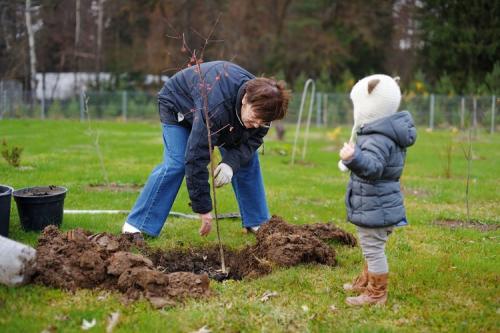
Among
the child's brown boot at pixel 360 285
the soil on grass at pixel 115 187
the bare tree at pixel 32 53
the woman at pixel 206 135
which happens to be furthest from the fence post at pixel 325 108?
the child's brown boot at pixel 360 285

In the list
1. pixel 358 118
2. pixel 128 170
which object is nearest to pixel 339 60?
pixel 128 170

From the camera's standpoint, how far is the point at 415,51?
1208 inches

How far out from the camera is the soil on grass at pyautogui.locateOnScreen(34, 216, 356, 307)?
11.5 ft

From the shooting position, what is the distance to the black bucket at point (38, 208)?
472cm

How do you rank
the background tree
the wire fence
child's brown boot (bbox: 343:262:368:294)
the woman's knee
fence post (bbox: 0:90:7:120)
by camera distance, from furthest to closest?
1. the background tree
2. fence post (bbox: 0:90:7:120)
3. the wire fence
4. the woman's knee
5. child's brown boot (bbox: 343:262:368:294)

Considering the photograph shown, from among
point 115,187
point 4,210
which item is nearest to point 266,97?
point 4,210

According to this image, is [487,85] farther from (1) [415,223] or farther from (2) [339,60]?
(1) [415,223]

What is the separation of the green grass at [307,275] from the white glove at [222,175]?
0.74 metres

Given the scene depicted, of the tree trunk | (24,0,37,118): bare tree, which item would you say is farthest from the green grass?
the tree trunk

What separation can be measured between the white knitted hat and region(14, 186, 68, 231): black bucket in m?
2.75

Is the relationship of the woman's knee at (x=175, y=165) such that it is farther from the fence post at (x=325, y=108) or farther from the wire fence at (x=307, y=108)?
the fence post at (x=325, y=108)

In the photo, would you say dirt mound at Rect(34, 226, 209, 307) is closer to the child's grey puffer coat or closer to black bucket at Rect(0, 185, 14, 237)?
black bucket at Rect(0, 185, 14, 237)

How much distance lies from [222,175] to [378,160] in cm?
152

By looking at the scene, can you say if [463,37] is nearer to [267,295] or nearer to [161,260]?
[161,260]
